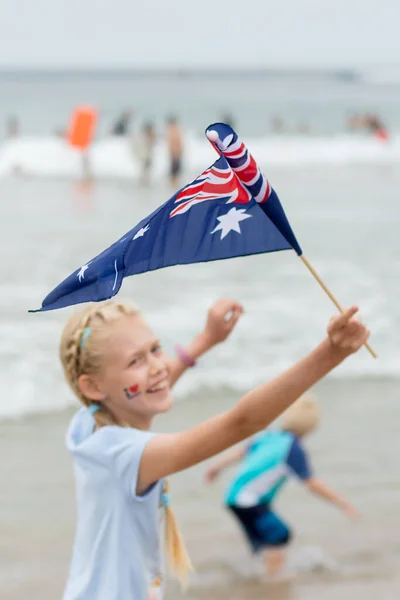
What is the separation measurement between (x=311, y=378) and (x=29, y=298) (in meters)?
8.70

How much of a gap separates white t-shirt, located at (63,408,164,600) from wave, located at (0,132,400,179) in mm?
22079

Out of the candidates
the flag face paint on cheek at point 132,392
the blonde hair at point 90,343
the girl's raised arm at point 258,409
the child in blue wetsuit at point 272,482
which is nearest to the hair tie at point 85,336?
the blonde hair at point 90,343

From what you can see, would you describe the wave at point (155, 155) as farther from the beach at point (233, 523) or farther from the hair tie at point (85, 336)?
the hair tie at point (85, 336)

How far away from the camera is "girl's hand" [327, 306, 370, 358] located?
218 centimetres

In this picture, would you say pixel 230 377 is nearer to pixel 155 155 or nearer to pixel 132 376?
pixel 132 376

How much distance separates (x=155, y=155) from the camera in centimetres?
2592

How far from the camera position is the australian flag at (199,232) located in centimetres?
242

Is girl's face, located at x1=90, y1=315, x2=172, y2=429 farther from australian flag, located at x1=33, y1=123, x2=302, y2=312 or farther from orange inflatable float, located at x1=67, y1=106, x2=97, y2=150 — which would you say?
orange inflatable float, located at x1=67, y1=106, x2=97, y2=150

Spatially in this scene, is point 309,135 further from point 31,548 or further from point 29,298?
point 31,548

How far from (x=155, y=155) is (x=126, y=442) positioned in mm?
23744

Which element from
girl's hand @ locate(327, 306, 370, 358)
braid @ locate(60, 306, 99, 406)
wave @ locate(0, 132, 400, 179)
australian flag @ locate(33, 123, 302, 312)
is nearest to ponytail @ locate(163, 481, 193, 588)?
braid @ locate(60, 306, 99, 406)

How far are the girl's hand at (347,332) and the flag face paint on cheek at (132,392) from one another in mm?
648

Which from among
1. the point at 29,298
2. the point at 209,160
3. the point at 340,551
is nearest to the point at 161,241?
the point at 340,551

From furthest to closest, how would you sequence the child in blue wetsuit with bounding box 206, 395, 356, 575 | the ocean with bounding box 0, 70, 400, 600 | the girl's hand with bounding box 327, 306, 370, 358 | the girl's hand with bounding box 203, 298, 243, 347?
the ocean with bounding box 0, 70, 400, 600
the child in blue wetsuit with bounding box 206, 395, 356, 575
the girl's hand with bounding box 203, 298, 243, 347
the girl's hand with bounding box 327, 306, 370, 358
